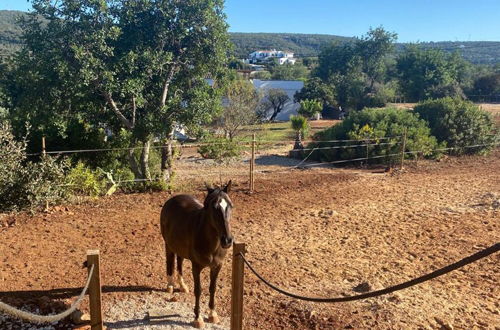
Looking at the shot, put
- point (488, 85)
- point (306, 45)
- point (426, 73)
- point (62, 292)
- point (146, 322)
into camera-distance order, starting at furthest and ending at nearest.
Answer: point (306, 45) < point (488, 85) < point (426, 73) < point (62, 292) < point (146, 322)

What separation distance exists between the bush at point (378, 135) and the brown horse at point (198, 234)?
34.4ft

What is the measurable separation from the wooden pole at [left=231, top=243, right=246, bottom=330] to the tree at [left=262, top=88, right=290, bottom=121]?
39.5 meters

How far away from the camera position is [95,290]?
3.29 meters

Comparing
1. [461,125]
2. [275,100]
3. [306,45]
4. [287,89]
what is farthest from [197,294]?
[306,45]

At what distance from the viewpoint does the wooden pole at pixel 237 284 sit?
3.41m

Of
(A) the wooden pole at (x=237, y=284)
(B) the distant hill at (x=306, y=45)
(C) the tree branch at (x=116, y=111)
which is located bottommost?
(A) the wooden pole at (x=237, y=284)

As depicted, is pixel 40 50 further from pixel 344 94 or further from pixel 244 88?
pixel 344 94

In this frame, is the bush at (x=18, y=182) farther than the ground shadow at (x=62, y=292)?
Yes

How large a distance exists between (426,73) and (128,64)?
Answer: 4347 centimetres

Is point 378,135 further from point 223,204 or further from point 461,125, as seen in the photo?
point 223,204

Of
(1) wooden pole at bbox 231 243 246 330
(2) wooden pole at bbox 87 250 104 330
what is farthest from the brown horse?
(2) wooden pole at bbox 87 250 104 330

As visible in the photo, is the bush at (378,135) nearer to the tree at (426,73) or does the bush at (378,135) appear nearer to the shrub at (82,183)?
the shrub at (82,183)

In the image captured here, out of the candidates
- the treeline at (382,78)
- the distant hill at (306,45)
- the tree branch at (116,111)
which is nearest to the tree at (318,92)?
the treeline at (382,78)

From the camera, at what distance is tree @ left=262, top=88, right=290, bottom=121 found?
43125 millimetres
